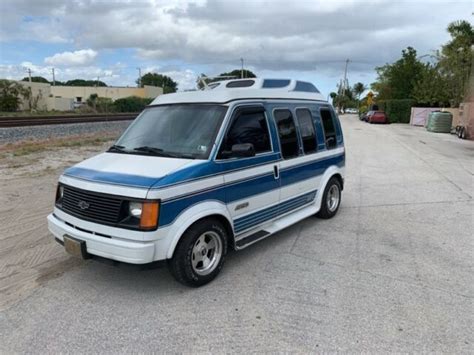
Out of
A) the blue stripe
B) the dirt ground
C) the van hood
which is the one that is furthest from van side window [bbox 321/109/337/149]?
the dirt ground

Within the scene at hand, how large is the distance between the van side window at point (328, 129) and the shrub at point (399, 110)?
40.5m

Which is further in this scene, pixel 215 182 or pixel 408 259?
pixel 408 259

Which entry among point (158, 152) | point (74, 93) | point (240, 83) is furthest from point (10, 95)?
point (158, 152)

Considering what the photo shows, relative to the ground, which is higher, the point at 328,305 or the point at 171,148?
the point at 171,148

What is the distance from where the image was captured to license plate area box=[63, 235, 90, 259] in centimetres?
377

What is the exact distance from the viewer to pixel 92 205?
3.76 m

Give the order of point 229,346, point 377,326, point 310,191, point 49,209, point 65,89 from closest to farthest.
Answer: point 229,346 < point 377,326 < point 310,191 < point 49,209 < point 65,89

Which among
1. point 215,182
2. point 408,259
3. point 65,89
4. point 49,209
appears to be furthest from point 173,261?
point 65,89

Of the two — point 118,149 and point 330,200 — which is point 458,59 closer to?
point 330,200

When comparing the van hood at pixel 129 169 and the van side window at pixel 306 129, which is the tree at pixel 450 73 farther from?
the van hood at pixel 129 169

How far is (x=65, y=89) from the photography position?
83.4m

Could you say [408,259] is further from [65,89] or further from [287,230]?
[65,89]

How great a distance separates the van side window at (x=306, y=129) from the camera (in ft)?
18.3

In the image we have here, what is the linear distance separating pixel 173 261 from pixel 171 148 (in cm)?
130
